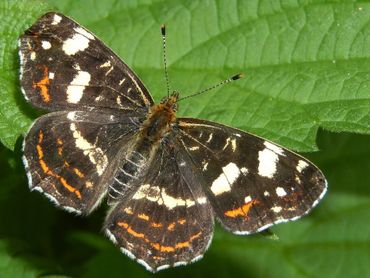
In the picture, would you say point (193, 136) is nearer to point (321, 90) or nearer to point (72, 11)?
point (321, 90)

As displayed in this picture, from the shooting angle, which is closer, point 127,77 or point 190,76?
point 127,77

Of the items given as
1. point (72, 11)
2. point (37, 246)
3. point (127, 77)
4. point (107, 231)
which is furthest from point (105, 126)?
point (37, 246)

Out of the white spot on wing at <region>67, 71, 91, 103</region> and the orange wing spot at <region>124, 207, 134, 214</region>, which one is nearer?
the orange wing spot at <region>124, 207, 134, 214</region>


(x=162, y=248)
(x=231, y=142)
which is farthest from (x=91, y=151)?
(x=231, y=142)

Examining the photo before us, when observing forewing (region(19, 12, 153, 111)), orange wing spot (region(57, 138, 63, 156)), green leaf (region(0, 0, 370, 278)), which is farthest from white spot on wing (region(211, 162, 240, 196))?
orange wing spot (region(57, 138, 63, 156))

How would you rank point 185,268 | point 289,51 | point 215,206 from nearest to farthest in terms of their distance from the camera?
point 215,206 < point 289,51 < point 185,268

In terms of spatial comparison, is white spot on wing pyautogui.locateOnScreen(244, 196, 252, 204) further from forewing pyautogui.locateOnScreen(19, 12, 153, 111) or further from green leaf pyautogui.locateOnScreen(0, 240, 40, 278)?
green leaf pyautogui.locateOnScreen(0, 240, 40, 278)
